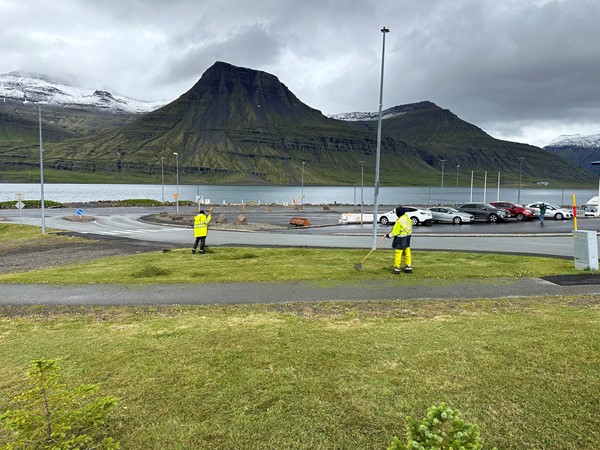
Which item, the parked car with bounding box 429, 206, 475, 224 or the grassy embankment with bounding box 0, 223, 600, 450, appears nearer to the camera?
the grassy embankment with bounding box 0, 223, 600, 450

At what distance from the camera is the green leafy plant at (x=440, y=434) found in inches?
100

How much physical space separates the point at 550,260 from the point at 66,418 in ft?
54.1

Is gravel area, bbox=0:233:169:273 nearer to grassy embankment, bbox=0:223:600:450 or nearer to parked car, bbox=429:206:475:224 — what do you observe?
grassy embankment, bbox=0:223:600:450

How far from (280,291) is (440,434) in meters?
8.37

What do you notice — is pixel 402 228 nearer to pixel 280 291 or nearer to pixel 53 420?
pixel 280 291

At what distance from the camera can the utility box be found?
13227 millimetres

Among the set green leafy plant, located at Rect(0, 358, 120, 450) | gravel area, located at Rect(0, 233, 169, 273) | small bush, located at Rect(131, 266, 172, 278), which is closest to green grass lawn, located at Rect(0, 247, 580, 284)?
small bush, located at Rect(131, 266, 172, 278)

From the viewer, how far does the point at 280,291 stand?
11031 mm

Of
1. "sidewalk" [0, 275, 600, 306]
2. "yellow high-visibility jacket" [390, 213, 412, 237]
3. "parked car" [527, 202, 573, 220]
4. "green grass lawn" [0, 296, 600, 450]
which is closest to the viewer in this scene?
"green grass lawn" [0, 296, 600, 450]

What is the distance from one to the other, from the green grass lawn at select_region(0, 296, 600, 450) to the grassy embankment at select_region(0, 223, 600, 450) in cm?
2

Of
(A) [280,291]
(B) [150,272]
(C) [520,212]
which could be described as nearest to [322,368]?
(A) [280,291]

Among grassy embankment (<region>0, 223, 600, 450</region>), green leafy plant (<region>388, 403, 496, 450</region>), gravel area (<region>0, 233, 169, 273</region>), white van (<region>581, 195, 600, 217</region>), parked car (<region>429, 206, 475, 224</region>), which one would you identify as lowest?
gravel area (<region>0, 233, 169, 273</region>)

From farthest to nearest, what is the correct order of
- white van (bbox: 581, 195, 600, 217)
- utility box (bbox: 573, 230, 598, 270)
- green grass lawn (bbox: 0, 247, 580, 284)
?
white van (bbox: 581, 195, 600, 217), utility box (bbox: 573, 230, 598, 270), green grass lawn (bbox: 0, 247, 580, 284)

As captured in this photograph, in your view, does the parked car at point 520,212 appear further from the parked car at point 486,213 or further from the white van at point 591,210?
A: the white van at point 591,210
